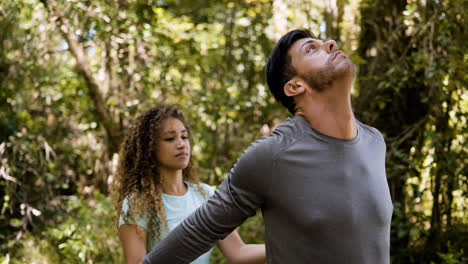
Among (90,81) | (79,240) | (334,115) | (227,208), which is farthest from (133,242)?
(90,81)

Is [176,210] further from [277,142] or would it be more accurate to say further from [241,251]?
[277,142]

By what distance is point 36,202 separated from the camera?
5.62 m

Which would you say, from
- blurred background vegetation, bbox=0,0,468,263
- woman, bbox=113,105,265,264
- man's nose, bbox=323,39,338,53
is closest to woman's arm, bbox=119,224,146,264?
woman, bbox=113,105,265,264

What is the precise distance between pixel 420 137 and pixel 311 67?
3.04 meters

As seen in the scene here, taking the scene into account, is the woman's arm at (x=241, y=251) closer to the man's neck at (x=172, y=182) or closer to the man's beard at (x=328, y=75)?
the man's neck at (x=172, y=182)

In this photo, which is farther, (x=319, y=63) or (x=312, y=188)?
(x=319, y=63)

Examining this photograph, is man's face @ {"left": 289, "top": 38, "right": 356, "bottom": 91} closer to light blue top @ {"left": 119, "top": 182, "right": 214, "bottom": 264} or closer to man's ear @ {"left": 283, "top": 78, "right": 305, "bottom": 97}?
man's ear @ {"left": 283, "top": 78, "right": 305, "bottom": 97}

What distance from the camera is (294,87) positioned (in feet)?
4.81

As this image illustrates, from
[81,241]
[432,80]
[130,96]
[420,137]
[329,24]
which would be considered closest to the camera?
[432,80]

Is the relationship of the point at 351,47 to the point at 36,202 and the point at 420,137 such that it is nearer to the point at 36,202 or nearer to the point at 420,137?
the point at 420,137

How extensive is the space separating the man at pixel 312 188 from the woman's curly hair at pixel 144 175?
0.66 metres

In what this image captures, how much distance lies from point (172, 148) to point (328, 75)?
116 centimetres

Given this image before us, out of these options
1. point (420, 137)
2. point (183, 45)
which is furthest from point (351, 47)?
point (183, 45)

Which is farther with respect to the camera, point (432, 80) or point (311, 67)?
point (432, 80)
